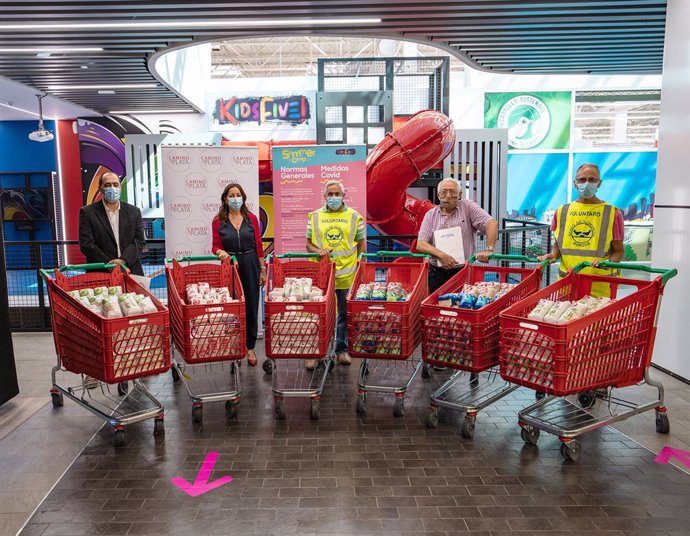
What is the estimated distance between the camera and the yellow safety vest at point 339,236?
199 inches

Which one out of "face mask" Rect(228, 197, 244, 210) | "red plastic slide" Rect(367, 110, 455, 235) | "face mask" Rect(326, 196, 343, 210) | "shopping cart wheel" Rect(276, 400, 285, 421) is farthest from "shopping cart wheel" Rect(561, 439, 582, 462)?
"red plastic slide" Rect(367, 110, 455, 235)

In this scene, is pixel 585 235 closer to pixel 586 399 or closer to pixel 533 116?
pixel 586 399

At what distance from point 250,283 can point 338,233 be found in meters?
0.93

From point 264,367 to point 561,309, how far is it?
2.82 metres

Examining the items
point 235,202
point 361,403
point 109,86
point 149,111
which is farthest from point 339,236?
point 149,111

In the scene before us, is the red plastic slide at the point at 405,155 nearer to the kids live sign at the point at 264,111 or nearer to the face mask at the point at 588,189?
the face mask at the point at 588,189

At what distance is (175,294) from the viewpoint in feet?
13.8

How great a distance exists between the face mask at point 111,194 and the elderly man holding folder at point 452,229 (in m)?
2.65

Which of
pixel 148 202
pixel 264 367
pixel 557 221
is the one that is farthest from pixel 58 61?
pixel 557 221

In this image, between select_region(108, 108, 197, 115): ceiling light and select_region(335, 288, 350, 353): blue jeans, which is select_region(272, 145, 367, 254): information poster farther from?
select_region(108, 108, 197, 115): ceiling light

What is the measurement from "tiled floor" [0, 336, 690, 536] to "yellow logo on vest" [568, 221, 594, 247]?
133 centimetres

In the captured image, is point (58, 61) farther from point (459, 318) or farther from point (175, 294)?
point (459, 318)

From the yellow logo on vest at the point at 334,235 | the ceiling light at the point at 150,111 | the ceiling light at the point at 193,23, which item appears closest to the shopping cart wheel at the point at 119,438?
the yellow logo on vest at the point at 334,235

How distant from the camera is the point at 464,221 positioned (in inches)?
190
